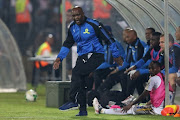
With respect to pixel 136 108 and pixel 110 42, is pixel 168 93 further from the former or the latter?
pixel 110 42

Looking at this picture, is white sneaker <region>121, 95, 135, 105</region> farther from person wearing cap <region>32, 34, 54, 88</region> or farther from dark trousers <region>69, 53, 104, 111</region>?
person wearing cap <region>32, 34, 54, 88</region>

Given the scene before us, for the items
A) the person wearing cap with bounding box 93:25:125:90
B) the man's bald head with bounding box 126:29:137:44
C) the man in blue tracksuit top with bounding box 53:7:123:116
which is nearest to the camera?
the man in blue tracksuit top with bounding box 53:7:123:116

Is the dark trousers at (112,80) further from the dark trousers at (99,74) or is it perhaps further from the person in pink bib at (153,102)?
the person in pink bib at (153,102)

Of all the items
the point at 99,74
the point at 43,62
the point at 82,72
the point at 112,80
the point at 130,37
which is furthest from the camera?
the point at 43,62

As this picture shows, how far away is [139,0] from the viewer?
1491 centimetres

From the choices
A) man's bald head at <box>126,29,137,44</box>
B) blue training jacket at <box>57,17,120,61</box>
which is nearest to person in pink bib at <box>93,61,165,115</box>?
blue training jacket at <box>57,17,120,61</box>

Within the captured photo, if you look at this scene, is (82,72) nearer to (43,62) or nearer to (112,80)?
(112,80)

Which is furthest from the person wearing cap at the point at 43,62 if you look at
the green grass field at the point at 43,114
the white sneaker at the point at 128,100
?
the white sneaker at the point at 128,100

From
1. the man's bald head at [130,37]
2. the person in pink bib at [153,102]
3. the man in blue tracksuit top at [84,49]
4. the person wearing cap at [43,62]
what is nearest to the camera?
the man in blue tracksuit top at [84,49]

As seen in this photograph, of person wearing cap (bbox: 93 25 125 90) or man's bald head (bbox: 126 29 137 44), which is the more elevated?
man's bald head (bbox: 126 29 137 44)

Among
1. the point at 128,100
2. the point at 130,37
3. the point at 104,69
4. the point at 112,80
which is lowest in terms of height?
the point at 128,100

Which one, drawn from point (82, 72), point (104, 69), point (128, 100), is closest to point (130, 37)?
point (104, 69)

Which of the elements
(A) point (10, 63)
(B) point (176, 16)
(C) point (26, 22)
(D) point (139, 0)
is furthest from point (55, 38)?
(B) point (176, 16)

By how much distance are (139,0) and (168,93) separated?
3.23m
